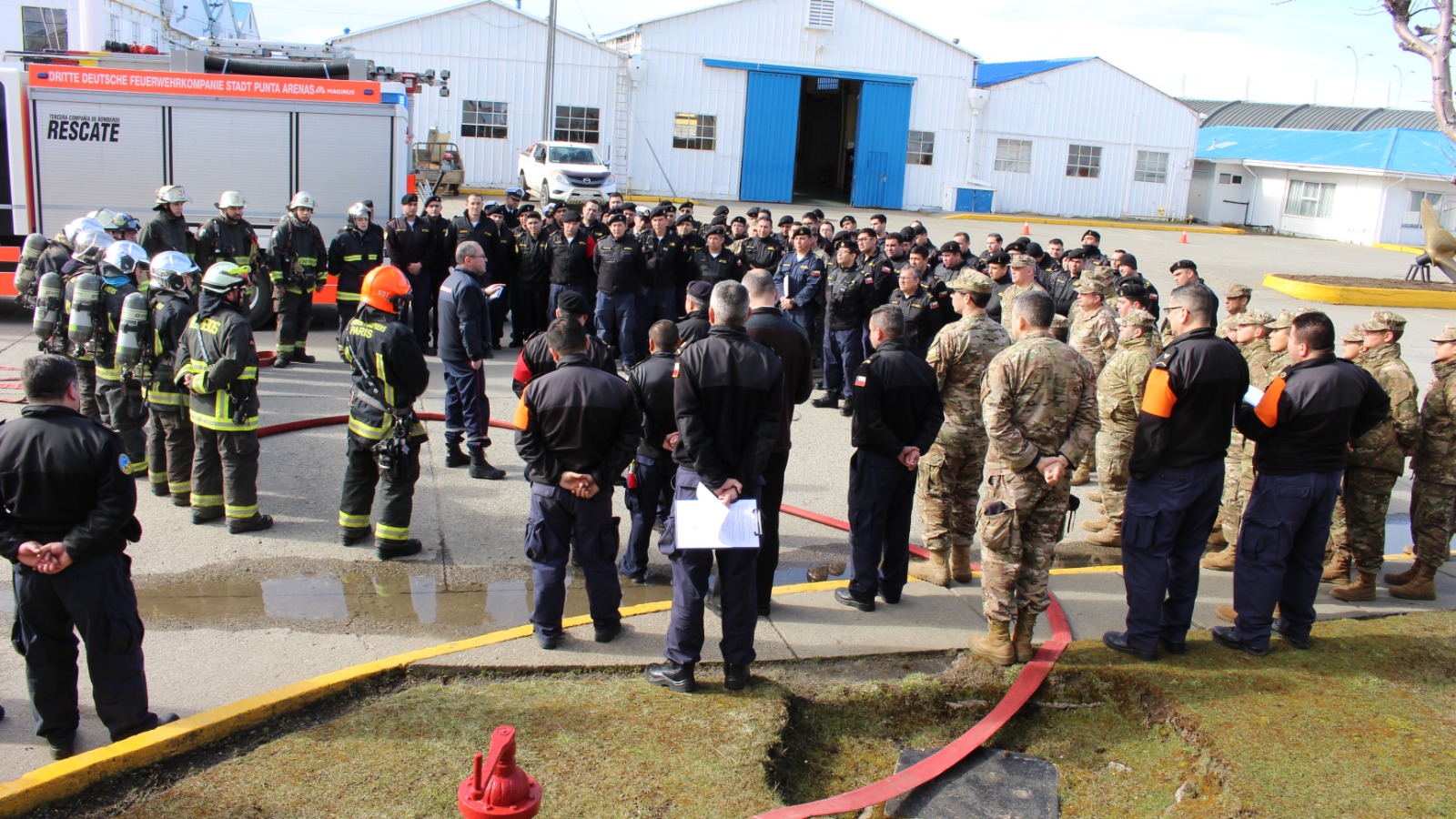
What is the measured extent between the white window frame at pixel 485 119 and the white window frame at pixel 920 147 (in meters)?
14.0

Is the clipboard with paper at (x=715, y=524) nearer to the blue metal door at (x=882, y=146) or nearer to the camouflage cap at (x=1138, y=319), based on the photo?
the camouflage cap at (x=1138, y=319)

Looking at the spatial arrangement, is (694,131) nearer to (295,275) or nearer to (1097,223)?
(1097,223)

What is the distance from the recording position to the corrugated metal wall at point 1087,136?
120ft

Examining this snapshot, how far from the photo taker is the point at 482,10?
30672 millimetres

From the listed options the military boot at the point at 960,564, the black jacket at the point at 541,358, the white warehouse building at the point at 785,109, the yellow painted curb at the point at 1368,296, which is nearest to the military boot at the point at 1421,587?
the military boot at the point at 960,564

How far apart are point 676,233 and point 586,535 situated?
7886 millimetres

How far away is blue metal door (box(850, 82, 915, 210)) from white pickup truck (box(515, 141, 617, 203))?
11.4 meters

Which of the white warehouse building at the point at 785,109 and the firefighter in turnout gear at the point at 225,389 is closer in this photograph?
the firefighter in turnout gear at the point at 225,389

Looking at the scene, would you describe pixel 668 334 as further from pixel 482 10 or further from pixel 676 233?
pixel 482 10

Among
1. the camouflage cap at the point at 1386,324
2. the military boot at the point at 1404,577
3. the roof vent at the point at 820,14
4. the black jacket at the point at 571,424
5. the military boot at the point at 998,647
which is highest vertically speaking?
the roof vent at the point at 820,14

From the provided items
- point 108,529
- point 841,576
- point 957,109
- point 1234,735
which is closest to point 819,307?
point 841,576

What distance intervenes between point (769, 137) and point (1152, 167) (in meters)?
15.2

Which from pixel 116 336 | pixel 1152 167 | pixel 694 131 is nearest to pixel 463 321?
pixel 116 336

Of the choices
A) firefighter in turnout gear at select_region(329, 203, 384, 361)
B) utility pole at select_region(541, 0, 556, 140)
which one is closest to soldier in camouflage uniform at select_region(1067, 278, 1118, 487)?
firefighter in turnout gear at select_region(329, 203, 384, 361)
